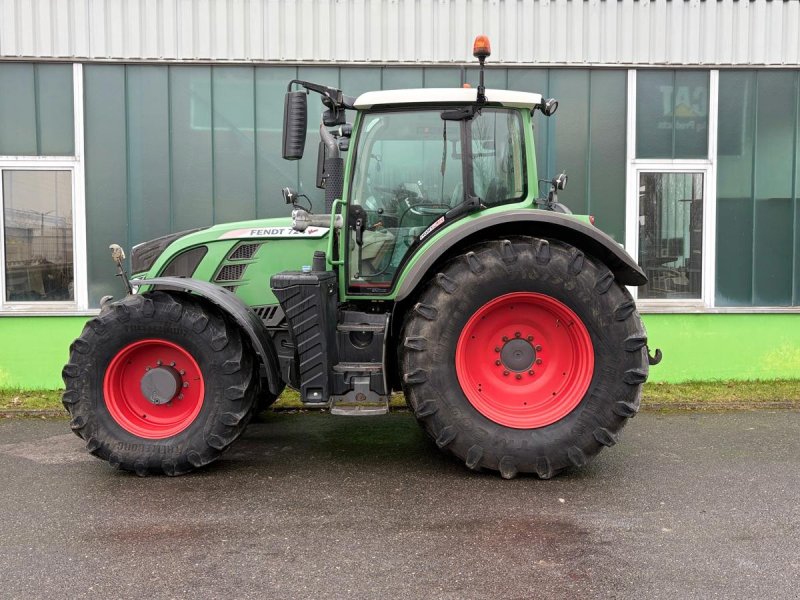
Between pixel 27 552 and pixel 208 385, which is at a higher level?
pixel 208 385

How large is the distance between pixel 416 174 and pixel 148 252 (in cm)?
231

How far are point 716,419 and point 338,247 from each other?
12.3ft

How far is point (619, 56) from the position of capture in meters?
7.72

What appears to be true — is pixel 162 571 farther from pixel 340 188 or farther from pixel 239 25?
pixel 239 25

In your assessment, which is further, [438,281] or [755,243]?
[755,243]

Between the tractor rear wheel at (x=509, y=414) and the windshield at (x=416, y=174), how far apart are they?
420 millimetres

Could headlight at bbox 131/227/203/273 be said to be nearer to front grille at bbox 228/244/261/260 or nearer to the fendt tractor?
front grille at bbox 228/244/261/260

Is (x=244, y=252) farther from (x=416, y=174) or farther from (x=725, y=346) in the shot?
(x=725, y=346)

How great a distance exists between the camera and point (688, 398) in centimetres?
697

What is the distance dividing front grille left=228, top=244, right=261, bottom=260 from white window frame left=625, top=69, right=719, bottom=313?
170 inches

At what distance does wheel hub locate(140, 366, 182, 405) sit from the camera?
15.4ft

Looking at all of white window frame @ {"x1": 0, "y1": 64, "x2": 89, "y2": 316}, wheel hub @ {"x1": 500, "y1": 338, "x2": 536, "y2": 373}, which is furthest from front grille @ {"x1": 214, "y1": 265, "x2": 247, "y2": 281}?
white window frame @ {"x1": 0, "y1": 64, "x2": 89, "y2": 316}

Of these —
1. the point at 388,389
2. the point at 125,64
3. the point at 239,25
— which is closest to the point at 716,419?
the point at 388,389

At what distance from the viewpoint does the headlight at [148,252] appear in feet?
18.5
